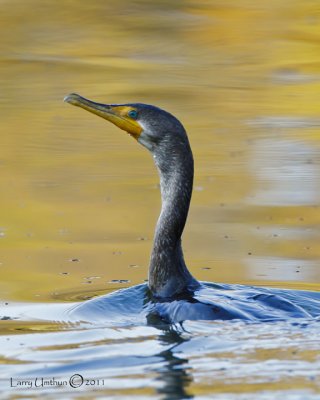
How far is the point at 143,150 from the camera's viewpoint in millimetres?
10375

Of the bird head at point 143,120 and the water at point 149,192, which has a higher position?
the bird head at point 143,120

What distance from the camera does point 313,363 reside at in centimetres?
465

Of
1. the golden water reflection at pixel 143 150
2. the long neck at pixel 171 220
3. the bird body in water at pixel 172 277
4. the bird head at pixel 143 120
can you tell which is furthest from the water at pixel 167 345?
the bird head at pixel 143 120

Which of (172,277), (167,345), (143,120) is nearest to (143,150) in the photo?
(143,120)

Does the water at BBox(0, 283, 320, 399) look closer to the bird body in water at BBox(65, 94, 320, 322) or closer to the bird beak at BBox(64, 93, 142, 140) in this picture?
the bird body in water at BBox(65, 94, 320, 322)

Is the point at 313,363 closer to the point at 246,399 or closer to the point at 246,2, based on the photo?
the point at 246,399

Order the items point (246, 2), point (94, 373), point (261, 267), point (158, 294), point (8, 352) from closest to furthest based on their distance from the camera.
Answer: point (94, 373) < point (8, 352) < point (158, 294) < point (261, 267) < point (246, 2)

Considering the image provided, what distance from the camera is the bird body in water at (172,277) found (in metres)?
5.73

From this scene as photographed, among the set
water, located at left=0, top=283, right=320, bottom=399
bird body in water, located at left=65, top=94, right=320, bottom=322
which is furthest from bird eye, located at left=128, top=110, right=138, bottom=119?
water, located at left=0, top=283, right=320, bottom=399

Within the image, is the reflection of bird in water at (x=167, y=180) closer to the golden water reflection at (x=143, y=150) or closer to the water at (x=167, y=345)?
the water at (x=167, y=345)

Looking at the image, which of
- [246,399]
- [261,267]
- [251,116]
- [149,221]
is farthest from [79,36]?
[246,399]

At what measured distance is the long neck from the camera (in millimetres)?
6262

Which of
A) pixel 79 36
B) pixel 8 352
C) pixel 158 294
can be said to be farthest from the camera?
pixel 79 36

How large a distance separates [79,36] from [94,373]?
11933 millimetres
